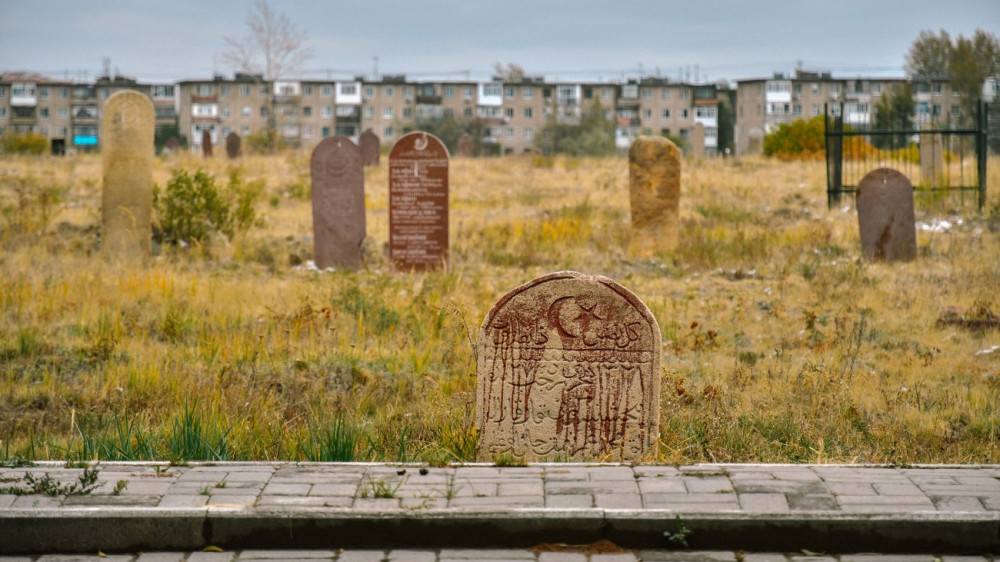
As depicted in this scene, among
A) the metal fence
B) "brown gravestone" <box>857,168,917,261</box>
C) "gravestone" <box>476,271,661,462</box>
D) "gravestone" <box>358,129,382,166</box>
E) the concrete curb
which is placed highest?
"gravestone" <box>358,129,382,166</box>

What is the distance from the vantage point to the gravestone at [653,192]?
53.7 feet

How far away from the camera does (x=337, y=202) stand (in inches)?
595

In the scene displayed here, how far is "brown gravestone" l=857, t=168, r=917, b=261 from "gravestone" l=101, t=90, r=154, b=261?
9.25 meters

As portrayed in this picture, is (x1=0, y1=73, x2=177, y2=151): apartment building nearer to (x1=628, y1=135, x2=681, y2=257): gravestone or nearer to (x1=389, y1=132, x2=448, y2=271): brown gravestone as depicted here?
(x1=628, y1=135, x2=681, y2=257): gravestone

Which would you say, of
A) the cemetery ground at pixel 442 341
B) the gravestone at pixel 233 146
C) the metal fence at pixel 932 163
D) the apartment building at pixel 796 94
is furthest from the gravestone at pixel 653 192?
the apartment building at pixel 796 94

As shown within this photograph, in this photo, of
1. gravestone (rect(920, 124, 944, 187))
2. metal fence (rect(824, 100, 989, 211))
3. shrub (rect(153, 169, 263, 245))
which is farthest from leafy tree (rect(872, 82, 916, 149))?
shrub (rect(153, 169, 263, 245))

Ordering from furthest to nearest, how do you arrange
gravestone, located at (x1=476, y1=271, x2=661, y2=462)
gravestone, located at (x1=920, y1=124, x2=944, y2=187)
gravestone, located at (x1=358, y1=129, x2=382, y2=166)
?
gravestone, located at (x1=358, y1=129, x2=382, y2=166) → gravestone, located at (x1=920, y1=124, x2=944, y2=187) → gravestone, located at (x1=476, y1=271, x2=661, y2=462)

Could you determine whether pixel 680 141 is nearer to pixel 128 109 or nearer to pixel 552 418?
pixel 128 109

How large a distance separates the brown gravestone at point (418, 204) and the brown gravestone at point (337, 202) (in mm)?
687

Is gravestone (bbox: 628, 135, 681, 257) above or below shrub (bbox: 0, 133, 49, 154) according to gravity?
below

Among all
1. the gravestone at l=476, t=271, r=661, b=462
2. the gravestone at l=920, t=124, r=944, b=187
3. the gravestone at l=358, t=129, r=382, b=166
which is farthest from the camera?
the gravestone at l=358, t=129, r=382, b=166

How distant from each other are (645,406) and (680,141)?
186 feet

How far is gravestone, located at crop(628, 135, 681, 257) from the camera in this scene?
53.7ft

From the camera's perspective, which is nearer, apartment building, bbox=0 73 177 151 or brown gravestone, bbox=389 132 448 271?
brown gravestone, bbox=389 132 448 271
